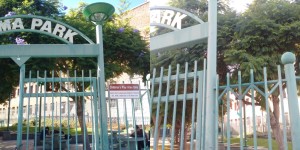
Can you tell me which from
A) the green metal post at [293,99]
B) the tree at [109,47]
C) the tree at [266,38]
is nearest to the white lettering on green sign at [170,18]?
the green metal post at [293,99]

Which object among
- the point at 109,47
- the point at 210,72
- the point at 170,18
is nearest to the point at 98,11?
the point at 170,18

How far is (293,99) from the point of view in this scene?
1544mm

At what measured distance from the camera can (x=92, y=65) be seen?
5.46m

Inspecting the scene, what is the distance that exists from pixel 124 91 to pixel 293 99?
1451 millimetres

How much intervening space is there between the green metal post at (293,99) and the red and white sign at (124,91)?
135cm

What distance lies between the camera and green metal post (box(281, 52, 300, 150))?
4.96 feet

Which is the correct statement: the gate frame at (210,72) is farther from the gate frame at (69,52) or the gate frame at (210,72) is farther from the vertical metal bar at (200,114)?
the gate frame at (69,52)

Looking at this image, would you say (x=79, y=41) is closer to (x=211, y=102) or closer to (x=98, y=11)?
(x=98, y=11)

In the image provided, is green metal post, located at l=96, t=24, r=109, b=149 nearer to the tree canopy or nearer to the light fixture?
the light fixture

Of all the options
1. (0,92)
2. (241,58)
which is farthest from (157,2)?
(0,92)

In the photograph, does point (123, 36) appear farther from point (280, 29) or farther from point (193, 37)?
point (193, 37)

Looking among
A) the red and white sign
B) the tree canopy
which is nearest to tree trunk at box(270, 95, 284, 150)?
the tree canopy

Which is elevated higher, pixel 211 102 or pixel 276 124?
pixel 211 102

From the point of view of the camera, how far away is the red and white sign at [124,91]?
2.66m
